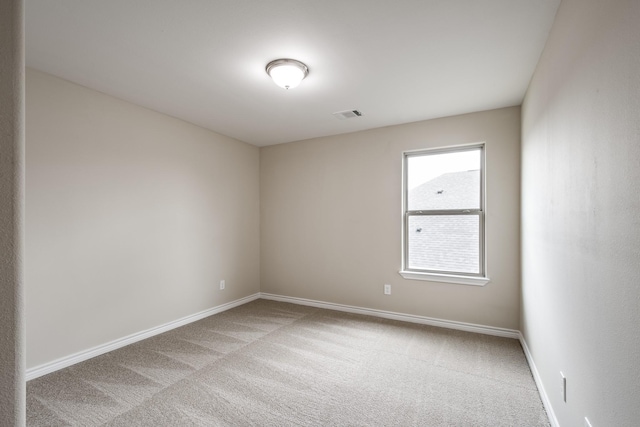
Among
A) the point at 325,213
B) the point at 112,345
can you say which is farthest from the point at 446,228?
the point at 112,345

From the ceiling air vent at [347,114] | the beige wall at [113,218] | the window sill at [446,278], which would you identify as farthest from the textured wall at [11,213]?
the window sill at [446,278]

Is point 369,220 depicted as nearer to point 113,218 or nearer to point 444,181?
point 444,181

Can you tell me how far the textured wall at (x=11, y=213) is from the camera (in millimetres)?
793

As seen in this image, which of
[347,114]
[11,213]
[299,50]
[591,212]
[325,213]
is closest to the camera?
[11,213]

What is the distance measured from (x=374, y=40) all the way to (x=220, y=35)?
104 centimetres

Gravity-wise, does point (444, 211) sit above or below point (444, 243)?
above

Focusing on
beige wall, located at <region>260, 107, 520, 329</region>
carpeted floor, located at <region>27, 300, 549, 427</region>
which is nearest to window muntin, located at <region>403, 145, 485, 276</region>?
beige wall, located at <region>260, 107, 520, 329</region>

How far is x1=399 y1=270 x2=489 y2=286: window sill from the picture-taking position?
3430 mm

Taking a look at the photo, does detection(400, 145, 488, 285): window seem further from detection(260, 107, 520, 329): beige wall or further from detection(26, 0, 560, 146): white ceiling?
detection(26, 0, 560, 146): white ceiling

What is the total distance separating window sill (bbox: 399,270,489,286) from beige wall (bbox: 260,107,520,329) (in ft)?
0.21

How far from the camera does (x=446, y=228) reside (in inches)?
145

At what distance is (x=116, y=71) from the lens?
252cm

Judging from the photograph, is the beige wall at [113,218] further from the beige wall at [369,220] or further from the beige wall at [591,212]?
the beige wall at [591,212]

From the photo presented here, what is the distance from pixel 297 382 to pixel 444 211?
250 centimetres
